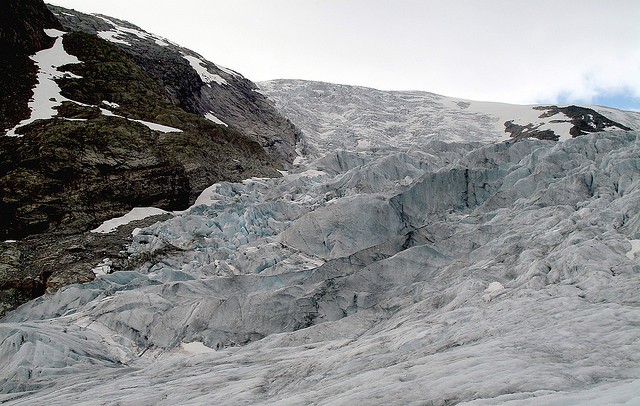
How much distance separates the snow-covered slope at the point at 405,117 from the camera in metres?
60.1

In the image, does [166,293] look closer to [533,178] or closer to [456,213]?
[456,213]

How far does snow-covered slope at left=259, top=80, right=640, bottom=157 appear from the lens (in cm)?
6012

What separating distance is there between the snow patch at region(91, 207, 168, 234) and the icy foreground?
7.50ft

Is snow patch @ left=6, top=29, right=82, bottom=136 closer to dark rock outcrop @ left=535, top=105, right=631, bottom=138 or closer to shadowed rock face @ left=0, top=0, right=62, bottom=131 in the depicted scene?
shadowed rock face @ left=0, top=0, right=62, bottom=131

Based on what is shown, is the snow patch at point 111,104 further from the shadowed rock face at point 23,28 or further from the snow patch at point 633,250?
the snow patch at point 633,250

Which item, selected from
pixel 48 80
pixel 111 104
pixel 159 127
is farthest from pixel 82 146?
pixel 48 80

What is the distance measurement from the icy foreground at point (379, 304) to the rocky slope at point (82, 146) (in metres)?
3.06

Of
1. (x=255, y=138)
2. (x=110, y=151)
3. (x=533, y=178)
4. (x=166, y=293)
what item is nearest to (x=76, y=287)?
(x=166, y=293)

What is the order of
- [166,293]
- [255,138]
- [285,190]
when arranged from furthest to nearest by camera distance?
[255,138]
[285,190]
[166,293]

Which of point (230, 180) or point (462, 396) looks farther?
point (230, 180)

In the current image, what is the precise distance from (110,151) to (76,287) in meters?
12.0

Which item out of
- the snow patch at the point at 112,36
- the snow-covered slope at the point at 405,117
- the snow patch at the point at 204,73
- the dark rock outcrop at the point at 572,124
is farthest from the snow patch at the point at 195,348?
the dark rock outcrop at the point at 572,124

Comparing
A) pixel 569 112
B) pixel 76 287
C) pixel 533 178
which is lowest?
pixel 76 287

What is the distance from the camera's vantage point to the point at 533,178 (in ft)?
74.8
